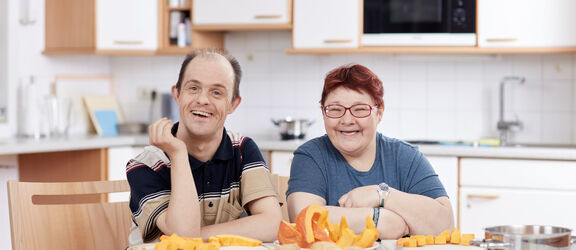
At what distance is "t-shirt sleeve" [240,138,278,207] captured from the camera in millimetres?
1794

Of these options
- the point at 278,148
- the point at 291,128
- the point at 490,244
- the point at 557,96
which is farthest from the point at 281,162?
the point at 490,244

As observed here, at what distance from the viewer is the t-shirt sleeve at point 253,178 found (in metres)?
1.79

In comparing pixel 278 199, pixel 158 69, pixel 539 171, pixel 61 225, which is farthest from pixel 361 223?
pixel 158 69

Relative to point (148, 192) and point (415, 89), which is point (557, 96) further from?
point (148, 192)

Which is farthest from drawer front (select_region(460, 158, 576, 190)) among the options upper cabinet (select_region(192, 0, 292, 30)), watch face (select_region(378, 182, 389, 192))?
watch face (select_region(378, 182, 389, 192))

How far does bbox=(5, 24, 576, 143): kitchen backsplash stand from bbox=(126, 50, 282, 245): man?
7.86 feet

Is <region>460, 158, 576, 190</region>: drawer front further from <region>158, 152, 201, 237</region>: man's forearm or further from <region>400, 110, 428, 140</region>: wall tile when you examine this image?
<region>158, 152, 201, 237</region>: man's forearm

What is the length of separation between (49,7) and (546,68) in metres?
2.91

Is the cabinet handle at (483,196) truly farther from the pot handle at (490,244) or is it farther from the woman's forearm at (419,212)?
the pot handle at (490,244)

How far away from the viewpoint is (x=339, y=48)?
388 centimetres

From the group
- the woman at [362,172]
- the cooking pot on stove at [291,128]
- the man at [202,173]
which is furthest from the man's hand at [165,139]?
the cooking pot on stove at [291,128]

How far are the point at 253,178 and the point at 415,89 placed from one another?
248 cm

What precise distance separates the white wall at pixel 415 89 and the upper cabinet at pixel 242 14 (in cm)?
35

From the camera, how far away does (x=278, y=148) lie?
3.78 metres
